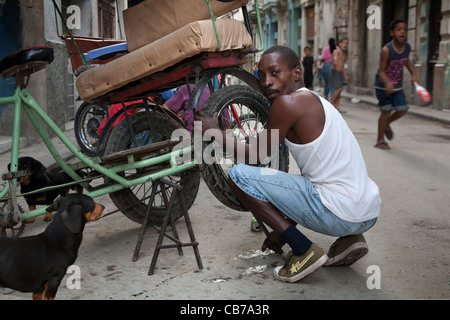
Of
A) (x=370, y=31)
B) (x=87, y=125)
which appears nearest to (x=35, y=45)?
(x=87, y=125)

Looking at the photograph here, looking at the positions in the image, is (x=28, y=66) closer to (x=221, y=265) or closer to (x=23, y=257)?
(x=23, y=257)

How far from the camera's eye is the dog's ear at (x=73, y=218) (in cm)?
278

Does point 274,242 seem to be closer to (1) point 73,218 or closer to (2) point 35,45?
(1) point 73,218

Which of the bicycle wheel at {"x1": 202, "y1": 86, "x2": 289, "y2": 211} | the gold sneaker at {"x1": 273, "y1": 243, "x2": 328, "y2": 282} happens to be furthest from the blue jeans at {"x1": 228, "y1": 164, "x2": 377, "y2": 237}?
the bicycle wheel at {"x1": 202, "y1": 86, "x2": 289, "y2": 211}

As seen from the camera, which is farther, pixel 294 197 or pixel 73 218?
pixel 294 197

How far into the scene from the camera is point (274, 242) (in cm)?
329

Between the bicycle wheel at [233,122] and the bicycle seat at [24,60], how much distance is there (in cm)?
101

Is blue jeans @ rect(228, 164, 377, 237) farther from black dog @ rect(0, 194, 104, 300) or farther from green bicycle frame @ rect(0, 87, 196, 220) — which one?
black dog @ rect(0, 194, 104, 300)

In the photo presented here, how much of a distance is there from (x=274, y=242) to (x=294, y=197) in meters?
0.35

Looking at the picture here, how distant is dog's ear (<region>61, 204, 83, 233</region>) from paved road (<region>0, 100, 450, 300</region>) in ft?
1.32

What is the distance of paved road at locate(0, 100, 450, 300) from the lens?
300 centimetres

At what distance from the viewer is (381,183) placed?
5680mm
